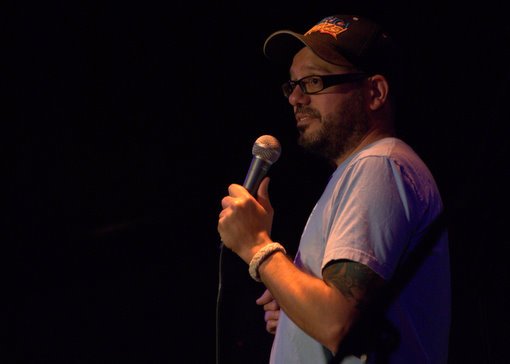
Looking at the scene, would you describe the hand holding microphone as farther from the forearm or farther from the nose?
the nose

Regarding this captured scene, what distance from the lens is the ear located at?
1447 mm

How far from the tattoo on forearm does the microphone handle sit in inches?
18.3

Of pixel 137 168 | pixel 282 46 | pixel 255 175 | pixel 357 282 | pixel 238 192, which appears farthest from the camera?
pixel 137 168

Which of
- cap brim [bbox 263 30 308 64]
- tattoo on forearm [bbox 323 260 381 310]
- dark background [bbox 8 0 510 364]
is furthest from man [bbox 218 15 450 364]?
dark background [bbox 8 0 510 364]

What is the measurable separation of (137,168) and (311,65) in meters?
1.85

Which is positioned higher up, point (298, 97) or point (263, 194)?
point (298, 97)

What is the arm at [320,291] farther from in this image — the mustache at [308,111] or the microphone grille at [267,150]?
the mustache at [308,111]

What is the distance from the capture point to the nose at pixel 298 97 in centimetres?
145

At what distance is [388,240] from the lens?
1003mm

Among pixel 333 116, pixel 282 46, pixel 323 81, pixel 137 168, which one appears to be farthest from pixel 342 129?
pixel 137 168

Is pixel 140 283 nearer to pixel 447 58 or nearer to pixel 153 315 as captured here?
pixel 153 315

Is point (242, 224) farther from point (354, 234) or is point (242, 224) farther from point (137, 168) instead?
point (137, 168)

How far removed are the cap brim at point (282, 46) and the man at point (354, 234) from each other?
0.60 ft

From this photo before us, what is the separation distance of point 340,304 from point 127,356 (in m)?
Answer: 2.41
